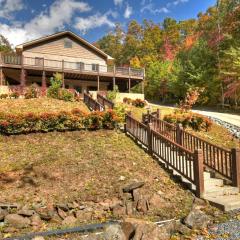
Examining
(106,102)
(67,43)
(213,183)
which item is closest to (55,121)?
(213,183)

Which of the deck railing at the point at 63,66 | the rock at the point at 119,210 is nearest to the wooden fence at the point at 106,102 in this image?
the deck railing at the point at 63,66

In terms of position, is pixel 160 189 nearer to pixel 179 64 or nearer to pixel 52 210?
pixel 52 210

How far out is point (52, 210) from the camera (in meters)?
8.02

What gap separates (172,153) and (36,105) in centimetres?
1328

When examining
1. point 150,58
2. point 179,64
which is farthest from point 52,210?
point 150,58

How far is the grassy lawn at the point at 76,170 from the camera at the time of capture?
8867mm

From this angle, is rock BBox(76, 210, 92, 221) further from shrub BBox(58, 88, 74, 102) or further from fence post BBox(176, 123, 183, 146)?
shrub BBox(58, 88, 74, 102)

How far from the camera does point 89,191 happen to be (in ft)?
29.9

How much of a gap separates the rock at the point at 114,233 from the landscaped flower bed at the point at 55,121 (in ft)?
27.5

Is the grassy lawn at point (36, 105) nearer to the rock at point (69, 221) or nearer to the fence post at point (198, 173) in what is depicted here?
the fence post at point (198, 173)

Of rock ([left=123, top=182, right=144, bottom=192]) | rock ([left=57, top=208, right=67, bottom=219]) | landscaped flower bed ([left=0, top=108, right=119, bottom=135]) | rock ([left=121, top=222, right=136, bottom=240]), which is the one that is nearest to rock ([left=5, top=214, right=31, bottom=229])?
rock ([left=57, top=208, right=67, bottom=219])

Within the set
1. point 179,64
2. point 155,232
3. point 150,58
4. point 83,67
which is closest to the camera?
point 155,232

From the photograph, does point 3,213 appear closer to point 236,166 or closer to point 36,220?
point 36,220

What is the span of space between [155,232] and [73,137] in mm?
8031
